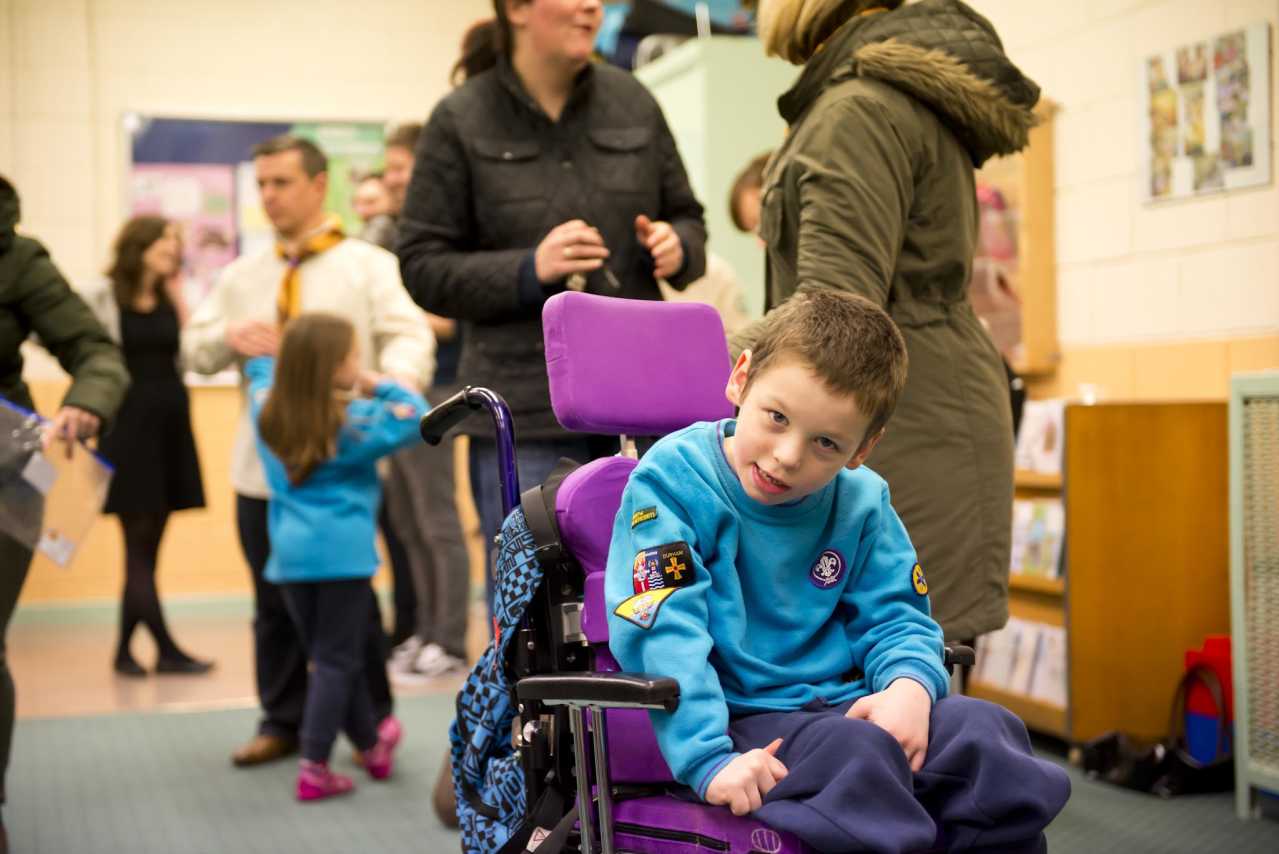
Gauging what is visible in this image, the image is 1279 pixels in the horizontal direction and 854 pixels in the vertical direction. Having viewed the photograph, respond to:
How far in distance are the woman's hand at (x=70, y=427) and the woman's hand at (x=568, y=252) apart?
1.05m

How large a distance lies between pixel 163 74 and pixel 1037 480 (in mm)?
4954

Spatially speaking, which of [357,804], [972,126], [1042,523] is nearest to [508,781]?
[972,126]

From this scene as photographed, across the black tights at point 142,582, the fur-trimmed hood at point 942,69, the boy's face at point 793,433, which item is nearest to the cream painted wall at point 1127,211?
the fur-trimmed hood at point 942,69

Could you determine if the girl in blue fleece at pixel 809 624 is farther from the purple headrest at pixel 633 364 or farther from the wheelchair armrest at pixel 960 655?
the purple headrest at pixel 633 364

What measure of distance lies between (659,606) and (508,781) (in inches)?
14.1

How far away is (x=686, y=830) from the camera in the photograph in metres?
1.45

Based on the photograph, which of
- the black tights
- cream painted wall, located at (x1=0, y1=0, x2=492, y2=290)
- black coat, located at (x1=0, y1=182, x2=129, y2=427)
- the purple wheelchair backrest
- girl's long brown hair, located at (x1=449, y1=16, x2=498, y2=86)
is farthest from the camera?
cream painted wall, located at (x1=0, y1=0, x2=492, y2=290)

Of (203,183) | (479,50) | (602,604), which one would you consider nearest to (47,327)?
(479,50)

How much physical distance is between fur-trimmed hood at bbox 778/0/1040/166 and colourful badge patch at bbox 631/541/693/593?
0.82 m

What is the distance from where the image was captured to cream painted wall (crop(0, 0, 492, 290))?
21.6 feet

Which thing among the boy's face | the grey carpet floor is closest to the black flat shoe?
the grey carpet floor

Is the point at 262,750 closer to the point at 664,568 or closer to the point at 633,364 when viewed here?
the point at 633,364

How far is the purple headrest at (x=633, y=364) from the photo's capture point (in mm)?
1753

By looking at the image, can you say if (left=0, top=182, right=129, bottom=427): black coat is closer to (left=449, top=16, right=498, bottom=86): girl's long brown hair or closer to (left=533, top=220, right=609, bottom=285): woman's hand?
(left=449, top=16, right=498, bottom=86): girl's long brown hair
